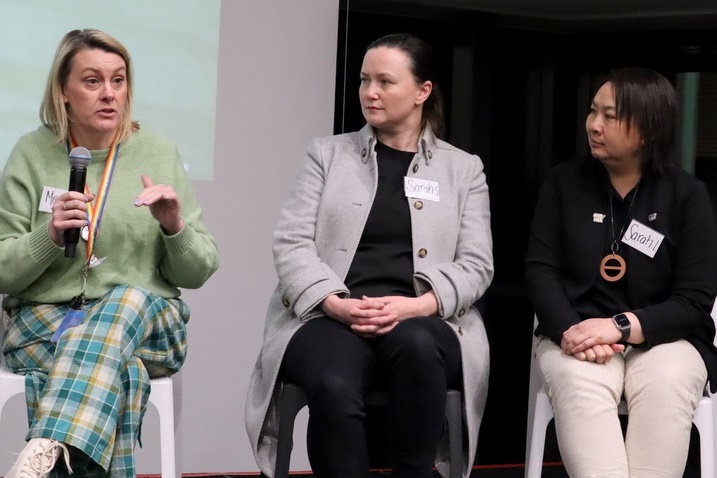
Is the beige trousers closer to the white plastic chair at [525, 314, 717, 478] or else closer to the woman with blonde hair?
the white plastic chair at [525, 314, 717, 478]

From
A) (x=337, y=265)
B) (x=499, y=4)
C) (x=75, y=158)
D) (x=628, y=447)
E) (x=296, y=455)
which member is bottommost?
(x=296, y=455)

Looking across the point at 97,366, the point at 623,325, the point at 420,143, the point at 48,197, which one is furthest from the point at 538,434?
the point at 48,197

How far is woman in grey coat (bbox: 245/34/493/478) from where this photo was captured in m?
2.66

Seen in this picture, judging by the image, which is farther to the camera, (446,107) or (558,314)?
(446,107)

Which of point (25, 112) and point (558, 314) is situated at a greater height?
point (25, 112)

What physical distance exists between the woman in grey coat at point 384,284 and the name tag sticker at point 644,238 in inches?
14.9

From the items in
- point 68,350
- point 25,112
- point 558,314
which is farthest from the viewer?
point 25,112

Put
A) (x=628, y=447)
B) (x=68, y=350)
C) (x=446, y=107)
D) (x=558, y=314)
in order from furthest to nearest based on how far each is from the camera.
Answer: (x=446, y=107), (x=558, y=314), (x=628, y=447), (x=68, y=350)

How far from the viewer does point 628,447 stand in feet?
8.92

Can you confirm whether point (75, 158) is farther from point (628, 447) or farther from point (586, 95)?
point (586, 95)

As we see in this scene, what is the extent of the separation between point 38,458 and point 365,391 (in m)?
0.79

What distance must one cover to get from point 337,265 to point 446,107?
1.16 meters

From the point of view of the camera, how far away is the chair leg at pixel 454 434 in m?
2.81

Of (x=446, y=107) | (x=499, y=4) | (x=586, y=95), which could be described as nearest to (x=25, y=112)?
(x=446, y=107)
